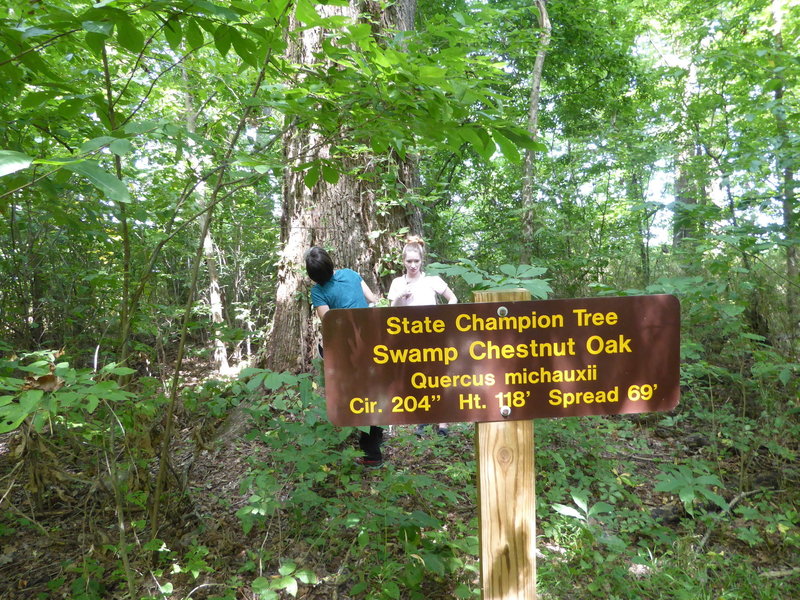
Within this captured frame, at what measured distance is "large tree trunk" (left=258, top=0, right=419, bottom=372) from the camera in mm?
4043

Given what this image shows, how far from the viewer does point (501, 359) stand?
1385 mm

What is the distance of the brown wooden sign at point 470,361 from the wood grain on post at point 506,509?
0.40 feet

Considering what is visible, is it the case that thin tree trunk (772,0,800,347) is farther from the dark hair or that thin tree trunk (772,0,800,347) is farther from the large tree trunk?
the dark hair

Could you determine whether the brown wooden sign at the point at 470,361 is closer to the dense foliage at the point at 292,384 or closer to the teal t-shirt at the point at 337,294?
the dense foliage at the point at 292,384

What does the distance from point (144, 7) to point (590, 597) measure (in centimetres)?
303

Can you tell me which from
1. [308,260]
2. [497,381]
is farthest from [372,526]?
[308,260]

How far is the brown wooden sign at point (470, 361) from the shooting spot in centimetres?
138

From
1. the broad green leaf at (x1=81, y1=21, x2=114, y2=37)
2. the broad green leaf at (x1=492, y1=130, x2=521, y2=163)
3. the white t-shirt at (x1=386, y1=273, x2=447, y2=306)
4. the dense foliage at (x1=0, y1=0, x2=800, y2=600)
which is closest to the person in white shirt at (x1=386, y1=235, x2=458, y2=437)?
the white t-shirt at (x1=386, y1=273, x2=447, y2=306)

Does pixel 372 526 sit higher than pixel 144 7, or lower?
lower

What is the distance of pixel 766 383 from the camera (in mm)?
4008

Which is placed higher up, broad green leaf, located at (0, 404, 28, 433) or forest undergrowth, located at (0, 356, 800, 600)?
broad green leaf, located at (0, 404, 28, 433)

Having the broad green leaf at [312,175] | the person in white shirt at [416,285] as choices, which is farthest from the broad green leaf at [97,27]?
the person in white shirt at [416,285]

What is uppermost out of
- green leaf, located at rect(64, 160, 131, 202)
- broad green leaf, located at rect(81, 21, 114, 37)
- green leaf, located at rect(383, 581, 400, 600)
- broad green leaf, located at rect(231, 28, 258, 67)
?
broad green leaf, located at rect(231, 28, 258, 67)

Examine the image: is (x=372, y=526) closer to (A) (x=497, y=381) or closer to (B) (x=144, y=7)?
(A) (x=497, y=381)
